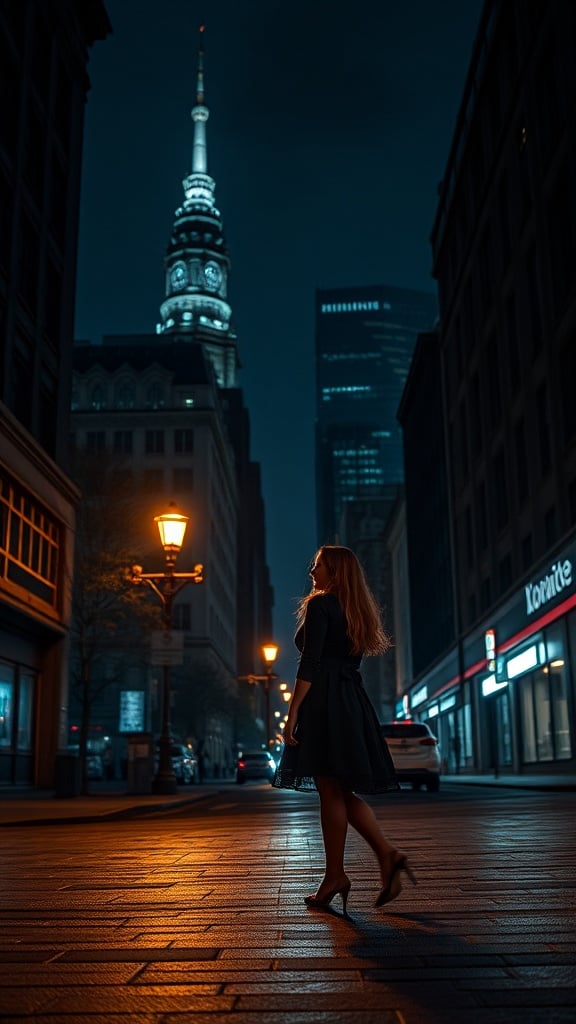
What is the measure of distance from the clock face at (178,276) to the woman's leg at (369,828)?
571 ft

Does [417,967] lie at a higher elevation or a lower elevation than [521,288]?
lower

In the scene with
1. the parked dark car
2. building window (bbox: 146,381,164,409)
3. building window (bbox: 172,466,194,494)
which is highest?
building window (bbox: 146,381,164,409)

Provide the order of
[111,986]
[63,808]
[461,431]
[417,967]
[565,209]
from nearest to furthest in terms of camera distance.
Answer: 1. [111,986]
2. [417,967]
3. [63,808]
4. [565,209]
5. [461,431]

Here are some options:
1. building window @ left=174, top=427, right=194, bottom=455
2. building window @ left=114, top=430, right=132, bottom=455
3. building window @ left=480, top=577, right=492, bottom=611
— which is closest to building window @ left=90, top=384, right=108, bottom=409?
building window @ left=114, top=430, right=132, bottom=455

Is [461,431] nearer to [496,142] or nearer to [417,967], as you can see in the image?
[496,142]

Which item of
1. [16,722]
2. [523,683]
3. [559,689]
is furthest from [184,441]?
[16,722]

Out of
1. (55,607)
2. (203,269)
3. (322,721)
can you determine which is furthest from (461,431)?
(203,269)

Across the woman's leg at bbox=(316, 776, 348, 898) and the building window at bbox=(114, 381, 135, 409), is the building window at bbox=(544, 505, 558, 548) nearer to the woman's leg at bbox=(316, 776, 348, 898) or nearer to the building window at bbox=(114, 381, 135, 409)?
the woman's leg at bbox=(316, 776, 348, 898)

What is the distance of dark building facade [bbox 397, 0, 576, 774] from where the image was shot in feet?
104

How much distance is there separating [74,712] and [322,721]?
7163cm

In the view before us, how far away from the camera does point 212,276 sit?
17538 cm

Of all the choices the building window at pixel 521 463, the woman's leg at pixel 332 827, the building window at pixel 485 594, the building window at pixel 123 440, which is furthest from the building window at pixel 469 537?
the building window at pixel 123 440

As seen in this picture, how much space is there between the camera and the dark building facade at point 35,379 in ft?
81.6

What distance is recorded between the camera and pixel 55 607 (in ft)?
93.1
